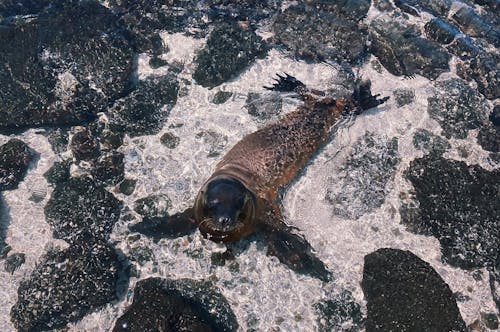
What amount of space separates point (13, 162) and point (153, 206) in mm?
3397

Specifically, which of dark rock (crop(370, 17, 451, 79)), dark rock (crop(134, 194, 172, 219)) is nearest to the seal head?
dark rock (crop(134, 194, 172, 219))

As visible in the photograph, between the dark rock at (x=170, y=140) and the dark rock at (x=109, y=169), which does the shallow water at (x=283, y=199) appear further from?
the dark rock at (x=109, y=169)

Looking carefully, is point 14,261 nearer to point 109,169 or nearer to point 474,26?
point 109,169

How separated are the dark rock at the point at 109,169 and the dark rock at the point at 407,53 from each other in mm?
7426

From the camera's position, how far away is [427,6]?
13.6 metres

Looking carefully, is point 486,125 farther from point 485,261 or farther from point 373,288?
point 373,288

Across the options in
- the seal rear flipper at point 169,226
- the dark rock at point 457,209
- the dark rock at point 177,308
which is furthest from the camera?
the seal rear flipper at point 169,226

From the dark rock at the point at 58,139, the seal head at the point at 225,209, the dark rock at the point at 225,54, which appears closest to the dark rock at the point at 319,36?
the dark rock at the point at 225,54

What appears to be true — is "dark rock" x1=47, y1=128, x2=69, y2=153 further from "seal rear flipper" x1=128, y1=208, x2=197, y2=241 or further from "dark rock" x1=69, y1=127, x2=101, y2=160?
"seal rear flipper" x1=128, y1=208, x2=197, y2=241

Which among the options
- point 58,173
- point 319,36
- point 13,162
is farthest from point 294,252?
point 13,162

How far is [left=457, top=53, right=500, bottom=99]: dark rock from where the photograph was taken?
11.4 meters

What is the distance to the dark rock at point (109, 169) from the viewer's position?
386 inches

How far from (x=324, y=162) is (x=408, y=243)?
2.52 m

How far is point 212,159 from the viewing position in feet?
32.8
